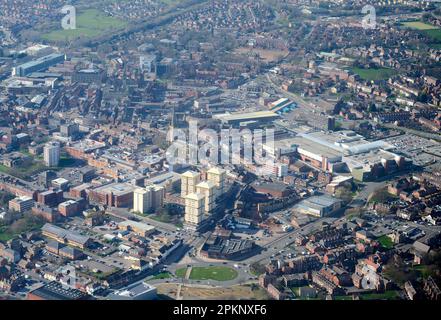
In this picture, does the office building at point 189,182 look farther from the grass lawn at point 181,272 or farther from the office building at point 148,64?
the office building at point 148,64

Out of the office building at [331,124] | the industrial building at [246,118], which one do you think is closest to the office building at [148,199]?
the industrial building at [246,118]

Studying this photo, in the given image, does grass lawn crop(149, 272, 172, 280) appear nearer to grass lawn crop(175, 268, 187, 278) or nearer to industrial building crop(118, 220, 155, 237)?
grass lawn crop(175, 268, 187, 278)

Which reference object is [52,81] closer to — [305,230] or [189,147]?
[189,147]

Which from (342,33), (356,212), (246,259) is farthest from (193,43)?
(246,259)

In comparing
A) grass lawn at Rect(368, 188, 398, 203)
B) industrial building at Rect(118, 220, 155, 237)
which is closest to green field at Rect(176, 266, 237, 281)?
industrial building at Rect(118, 220, 155, 237)

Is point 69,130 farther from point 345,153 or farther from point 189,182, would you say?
point 345,153

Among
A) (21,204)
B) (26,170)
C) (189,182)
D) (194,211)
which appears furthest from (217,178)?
(26,170)
